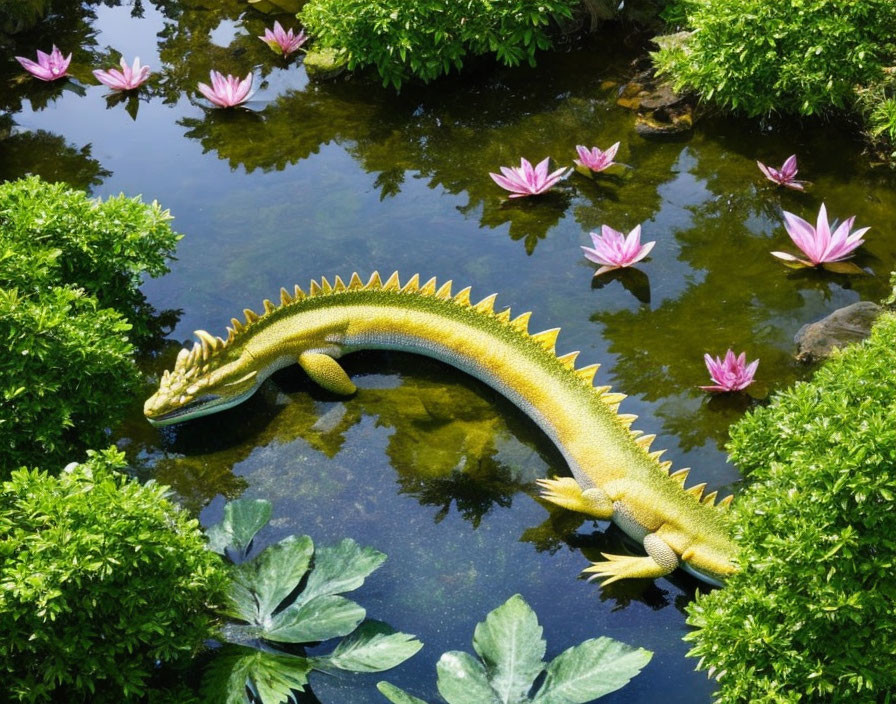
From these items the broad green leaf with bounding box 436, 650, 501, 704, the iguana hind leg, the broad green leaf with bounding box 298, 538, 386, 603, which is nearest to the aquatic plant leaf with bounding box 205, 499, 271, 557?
the broad green leaf with bounding box 298, 538, 386, 603

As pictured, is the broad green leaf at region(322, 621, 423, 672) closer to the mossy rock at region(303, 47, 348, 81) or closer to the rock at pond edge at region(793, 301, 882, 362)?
the rock at pond edge at region(793, 301, 882, 362)

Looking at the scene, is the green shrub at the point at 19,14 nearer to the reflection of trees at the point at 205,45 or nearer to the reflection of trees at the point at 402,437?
the reflection of trees at the point at 205,45

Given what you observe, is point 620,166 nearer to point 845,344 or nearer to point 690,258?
point 690,258

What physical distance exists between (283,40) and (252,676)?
559cm

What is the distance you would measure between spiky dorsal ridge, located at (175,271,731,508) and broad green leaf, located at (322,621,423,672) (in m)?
1.47

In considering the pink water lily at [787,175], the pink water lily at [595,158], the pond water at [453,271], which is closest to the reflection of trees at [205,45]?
the pond water at [453,271]

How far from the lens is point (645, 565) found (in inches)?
179

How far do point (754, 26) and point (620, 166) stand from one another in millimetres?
1206

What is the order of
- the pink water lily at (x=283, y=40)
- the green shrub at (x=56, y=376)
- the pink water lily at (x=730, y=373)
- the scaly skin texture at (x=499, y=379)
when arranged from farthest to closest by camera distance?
the pink water lily at (x=283, y=40) → the pink water lily at (x=730, y=373) → the scaly skin texture at (x=499, y=379) → the green shrub at (x=56, y=376)

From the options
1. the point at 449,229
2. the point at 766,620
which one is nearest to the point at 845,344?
the point at 766,620

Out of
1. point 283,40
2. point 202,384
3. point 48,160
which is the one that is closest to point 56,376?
point 202,384

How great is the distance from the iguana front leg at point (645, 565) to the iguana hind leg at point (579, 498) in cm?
24

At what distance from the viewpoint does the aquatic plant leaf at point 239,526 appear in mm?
4625

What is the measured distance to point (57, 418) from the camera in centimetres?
462
